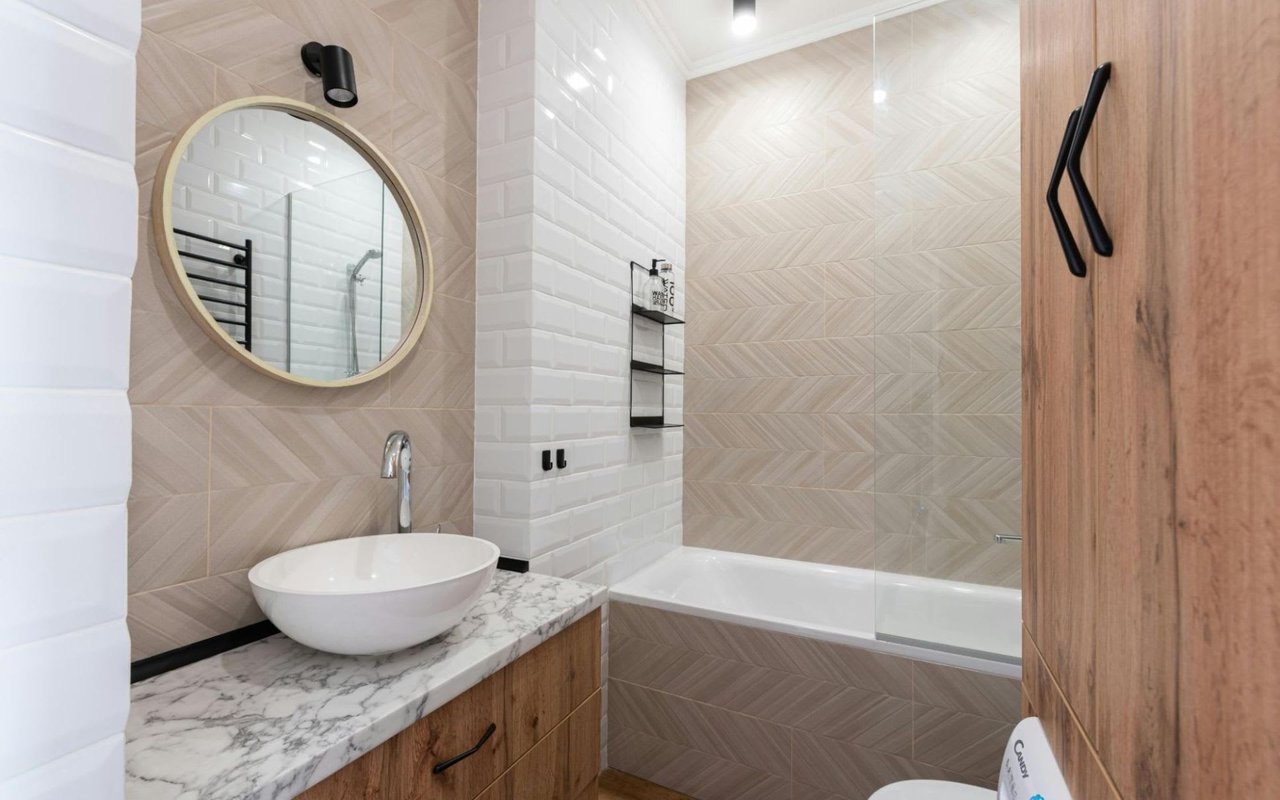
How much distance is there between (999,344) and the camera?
2023 mm

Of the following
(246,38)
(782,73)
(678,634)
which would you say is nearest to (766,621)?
(678,634)

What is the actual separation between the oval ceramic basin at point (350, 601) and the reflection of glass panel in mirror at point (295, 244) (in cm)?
43

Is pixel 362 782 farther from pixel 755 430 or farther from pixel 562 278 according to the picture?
pixel 755 430

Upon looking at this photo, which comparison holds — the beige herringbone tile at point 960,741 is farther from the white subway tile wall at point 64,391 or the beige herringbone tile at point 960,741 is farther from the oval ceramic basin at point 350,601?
the white subway tile wall at point 64,391

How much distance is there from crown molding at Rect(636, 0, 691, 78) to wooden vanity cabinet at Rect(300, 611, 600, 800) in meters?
2.45

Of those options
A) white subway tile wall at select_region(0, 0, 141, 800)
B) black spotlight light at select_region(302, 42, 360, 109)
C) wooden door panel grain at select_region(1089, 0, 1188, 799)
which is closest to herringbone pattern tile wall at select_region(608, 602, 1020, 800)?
wooden door panel grain at select_region(1089, 0, 1188, 799)

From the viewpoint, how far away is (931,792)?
125 centimetres

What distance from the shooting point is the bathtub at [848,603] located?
1736mm

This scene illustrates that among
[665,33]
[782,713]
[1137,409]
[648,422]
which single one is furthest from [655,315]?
[1137,409]

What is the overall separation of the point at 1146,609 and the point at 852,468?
87.7 inches

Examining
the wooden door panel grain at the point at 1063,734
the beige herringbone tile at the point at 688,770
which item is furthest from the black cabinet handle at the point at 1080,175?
the beige herringbone tile at the point at 688,770

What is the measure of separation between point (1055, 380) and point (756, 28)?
2613 mm

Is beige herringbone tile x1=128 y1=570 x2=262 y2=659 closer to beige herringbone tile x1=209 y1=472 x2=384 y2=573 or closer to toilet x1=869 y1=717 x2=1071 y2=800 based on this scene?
beige herringbone tile x1=209 y1=472 x2=384 y2=573

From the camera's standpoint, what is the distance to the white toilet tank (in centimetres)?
60
